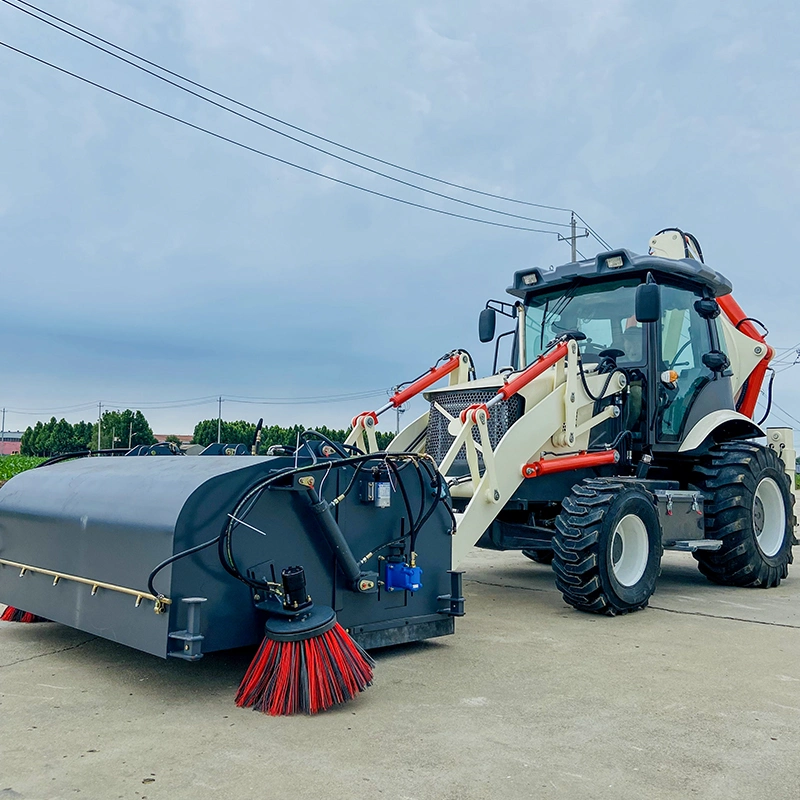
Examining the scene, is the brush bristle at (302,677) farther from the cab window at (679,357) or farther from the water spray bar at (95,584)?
the cab window at (679,357)

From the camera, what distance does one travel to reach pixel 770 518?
27.3ft

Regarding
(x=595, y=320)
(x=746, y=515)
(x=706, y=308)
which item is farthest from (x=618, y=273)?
(x=746, y=515)

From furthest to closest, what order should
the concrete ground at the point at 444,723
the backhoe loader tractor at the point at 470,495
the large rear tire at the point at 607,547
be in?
the large rear tire at the point at 607,547, the backhoe loader tractor at the point at 470,495, the concrete ground at the point at 444,723

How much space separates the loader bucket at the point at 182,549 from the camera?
13.2 feet

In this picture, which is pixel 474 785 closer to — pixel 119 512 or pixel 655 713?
pixel 655 713

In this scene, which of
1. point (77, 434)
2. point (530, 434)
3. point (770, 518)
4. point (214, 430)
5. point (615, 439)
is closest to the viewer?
point (530, 434)

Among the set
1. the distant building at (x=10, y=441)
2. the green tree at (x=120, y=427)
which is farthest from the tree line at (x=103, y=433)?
the distant building at (x=10, y=441)

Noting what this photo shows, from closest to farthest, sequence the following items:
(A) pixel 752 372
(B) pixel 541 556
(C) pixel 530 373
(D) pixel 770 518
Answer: (C) pixel 530 373 → (D) pixel 770 518 → (A) pixel 752 372 → (B) pixel 541 556

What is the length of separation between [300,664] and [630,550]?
357 centimetres

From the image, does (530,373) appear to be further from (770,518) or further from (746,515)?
(770,518)

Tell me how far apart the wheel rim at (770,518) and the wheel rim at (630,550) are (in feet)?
7.10

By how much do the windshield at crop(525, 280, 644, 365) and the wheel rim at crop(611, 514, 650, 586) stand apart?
167 centimetres

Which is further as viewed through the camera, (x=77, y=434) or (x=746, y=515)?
(x=77, y=434)

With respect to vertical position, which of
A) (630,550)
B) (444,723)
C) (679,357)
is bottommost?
(444,723)
